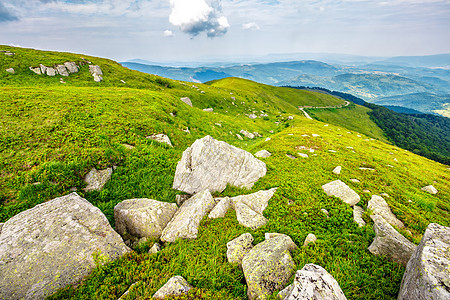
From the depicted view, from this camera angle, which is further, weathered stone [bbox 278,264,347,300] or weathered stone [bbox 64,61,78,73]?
weathered stone [bbox 64,61,78,73]

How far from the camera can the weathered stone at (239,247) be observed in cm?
650

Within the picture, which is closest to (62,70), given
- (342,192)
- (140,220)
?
(140,220)

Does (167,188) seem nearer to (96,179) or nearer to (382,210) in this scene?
(96,179)

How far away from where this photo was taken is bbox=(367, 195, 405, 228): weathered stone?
8883 millimetres

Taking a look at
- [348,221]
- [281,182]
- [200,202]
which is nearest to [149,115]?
[200,202]

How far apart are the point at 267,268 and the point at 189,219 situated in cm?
359

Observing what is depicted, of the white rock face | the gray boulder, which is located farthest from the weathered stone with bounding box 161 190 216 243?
the gray boulder

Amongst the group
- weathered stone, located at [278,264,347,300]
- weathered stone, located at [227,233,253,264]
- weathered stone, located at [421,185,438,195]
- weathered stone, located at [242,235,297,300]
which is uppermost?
weathered stone, located at [278,264,347,300]

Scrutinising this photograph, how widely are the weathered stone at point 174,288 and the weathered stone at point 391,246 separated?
272 inches

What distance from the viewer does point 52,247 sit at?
5.75 meters

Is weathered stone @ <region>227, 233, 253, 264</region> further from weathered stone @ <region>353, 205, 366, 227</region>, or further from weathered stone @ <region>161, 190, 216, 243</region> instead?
weathered stone @ <region>353, 205, 366, 227</region>

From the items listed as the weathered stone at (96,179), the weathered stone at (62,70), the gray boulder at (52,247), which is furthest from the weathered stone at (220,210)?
the weathered stone at (62,70)

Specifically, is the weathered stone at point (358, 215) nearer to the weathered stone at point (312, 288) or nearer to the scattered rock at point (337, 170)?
the scattered rock at point (337, 170)

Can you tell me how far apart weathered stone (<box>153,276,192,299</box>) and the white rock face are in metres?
5.26
